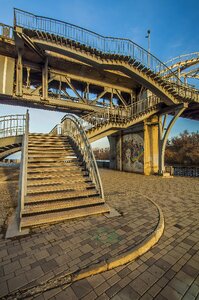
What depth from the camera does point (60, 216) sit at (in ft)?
14.0

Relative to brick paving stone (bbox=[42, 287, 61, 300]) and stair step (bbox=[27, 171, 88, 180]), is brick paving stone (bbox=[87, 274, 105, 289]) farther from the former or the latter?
stair step (bbox=[27, 171, 88, 180])

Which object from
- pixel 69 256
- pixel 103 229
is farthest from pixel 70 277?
pixel 103 229

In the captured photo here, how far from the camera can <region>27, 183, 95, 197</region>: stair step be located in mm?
4883

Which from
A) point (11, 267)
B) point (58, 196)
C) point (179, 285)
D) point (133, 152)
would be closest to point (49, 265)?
point (11, 267)

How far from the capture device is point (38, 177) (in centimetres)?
557

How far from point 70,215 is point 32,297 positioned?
2.32 m

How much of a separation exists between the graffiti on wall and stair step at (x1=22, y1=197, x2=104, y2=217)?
10.5 metres

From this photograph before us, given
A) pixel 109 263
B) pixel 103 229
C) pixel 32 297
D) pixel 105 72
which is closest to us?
pixel 32 297

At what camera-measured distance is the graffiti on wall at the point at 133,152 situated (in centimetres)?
1485

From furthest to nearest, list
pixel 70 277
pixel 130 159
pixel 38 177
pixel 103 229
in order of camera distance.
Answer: pixel 130 159 → pixel 38 177 → pixel 103 229 → pixel 70 277

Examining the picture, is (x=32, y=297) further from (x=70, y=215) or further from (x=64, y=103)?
(x=64, y=103)

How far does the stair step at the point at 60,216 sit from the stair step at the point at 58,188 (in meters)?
0.89

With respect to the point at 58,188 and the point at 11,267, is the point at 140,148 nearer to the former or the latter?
the point at 58,188

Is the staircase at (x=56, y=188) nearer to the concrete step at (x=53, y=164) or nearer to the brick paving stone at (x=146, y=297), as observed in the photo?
the concrete step at (x=53, y=164)
